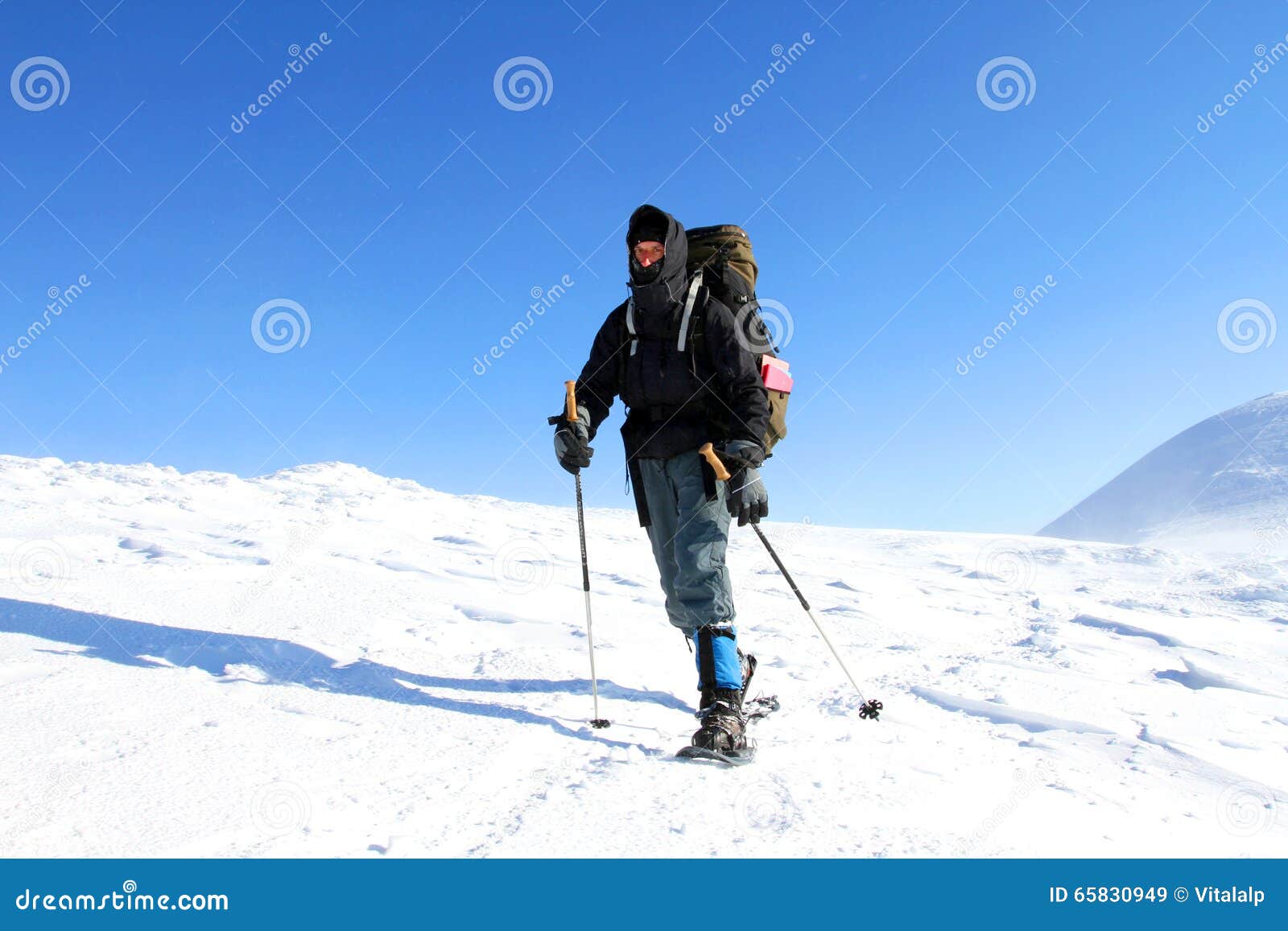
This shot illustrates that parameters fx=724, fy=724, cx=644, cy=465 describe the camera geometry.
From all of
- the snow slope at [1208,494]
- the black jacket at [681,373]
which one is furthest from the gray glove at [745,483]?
the snow slope at [1208,494]

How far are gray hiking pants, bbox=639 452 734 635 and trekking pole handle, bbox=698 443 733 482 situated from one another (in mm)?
145

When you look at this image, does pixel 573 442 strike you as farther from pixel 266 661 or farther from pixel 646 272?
pixel 266 661

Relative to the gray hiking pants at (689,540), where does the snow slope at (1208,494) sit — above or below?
above

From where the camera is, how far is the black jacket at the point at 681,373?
3.56m

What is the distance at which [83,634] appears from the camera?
147 inches

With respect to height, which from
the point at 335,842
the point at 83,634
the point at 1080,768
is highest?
the point at 83,634

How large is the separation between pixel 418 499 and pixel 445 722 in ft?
30.5

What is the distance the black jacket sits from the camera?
11.7 ft

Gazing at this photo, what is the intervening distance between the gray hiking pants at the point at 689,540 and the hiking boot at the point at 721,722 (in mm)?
358

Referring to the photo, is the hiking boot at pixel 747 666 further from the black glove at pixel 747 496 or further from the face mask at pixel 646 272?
the face mask at pixel 646 272

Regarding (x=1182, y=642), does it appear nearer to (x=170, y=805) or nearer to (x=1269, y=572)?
(x=1269, y=572)

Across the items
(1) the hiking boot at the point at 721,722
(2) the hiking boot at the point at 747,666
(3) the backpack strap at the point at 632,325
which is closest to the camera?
(1) the hiking boot at the point at 721,722

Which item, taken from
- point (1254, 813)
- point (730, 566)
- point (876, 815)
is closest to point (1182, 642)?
point (1254, 813)

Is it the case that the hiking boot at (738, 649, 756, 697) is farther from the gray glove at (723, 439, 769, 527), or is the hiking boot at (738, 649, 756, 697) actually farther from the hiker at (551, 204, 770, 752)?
the gray glove at (723, 439, 769, 527)
